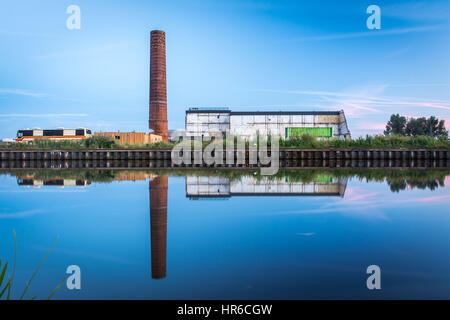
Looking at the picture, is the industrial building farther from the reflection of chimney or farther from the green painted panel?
the reflection of chimney

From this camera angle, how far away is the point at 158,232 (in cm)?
577

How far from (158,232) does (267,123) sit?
36042 millimetres

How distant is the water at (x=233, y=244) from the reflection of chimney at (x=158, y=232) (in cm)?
Result: 2

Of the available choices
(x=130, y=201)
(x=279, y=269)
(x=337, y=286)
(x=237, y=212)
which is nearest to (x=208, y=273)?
(x=279, y=269)

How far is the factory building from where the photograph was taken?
40750 millimetres

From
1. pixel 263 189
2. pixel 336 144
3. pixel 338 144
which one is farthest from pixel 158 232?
pixel 338 144

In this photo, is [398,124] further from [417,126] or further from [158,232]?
[158,232]

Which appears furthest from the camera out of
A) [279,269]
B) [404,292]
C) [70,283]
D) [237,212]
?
[237,212]

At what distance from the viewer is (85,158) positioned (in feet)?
103

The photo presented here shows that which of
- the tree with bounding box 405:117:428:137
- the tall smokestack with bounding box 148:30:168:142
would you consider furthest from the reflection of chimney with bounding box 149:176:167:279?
the tree with bounding box 405:117:428:137

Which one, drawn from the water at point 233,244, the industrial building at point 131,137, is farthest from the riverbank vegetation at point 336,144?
the water at point 233,244
